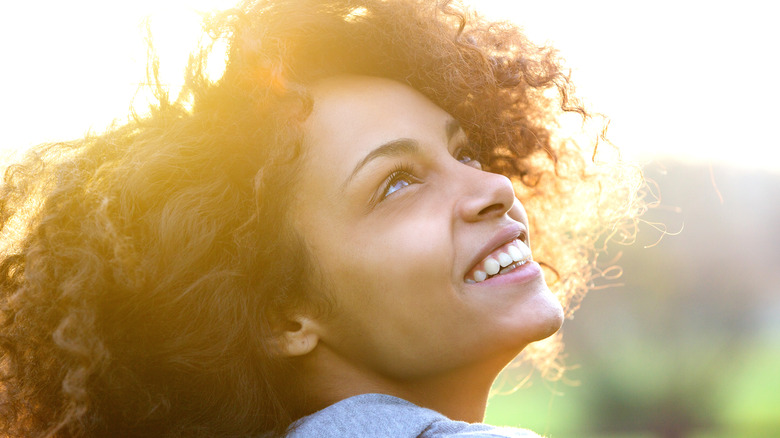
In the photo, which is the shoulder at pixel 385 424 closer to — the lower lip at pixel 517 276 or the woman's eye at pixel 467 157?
the lower lip at pixel 517 276

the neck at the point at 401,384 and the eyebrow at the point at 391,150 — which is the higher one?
the eyebrow at the point at 391,150

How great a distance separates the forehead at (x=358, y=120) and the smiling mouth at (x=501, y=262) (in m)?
0.43

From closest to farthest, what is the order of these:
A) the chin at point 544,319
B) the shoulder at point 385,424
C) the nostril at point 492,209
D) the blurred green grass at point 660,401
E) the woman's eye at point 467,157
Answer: the shoulder at point 385,424 < the chin at point 544,319 < the nostril at point 492,209 < the woman's eye at point 467,157 < the blurred green grass at point 660,401

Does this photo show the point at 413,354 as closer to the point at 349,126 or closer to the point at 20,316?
the point at 349,126

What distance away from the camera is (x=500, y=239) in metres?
2.32

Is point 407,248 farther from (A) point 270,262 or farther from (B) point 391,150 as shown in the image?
(A) point 270,262

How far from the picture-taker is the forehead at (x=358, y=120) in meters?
2.30

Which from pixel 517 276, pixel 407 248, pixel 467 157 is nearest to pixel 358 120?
pixel 407 248

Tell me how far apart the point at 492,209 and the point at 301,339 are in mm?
746

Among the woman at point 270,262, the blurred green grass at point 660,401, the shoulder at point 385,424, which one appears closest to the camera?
the shoulder at point 385,424

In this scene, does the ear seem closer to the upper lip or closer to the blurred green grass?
the upper lip

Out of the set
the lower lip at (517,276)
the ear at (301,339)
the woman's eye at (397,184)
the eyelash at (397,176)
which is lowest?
the ear at (301,339)

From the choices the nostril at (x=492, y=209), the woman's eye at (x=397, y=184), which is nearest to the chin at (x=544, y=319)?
the nostril at (x=492, y=209)

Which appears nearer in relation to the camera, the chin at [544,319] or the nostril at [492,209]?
the chin at [544,319]
